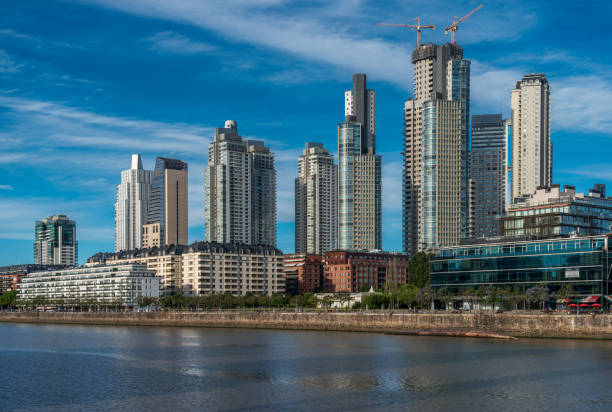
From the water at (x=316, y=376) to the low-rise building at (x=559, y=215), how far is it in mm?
68725

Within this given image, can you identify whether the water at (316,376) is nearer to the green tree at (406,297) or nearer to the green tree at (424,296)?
the green tree at (424,296)

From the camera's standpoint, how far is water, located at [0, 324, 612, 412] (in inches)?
2506

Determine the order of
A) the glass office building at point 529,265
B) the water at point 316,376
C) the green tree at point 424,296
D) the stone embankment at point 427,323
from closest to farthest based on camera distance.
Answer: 1. the water at point 316,376
2. the stone embankment at point 427,323
3. the glass office building at point 529,265
4. the green tree at point 424,296

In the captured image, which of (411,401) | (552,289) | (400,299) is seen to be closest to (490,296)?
(552,289)

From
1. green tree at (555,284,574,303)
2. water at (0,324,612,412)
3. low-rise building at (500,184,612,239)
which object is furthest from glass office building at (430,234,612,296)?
water at (0,324,612,412)

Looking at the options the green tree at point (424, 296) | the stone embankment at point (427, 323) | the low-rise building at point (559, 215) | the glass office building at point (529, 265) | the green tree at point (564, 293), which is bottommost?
the stone embankment at point (427, 323)

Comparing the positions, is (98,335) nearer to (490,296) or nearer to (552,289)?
(490,296)

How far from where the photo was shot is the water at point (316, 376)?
63656 mm

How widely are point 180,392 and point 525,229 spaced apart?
130 meters

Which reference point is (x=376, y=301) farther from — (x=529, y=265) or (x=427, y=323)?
(x=427, y=323)

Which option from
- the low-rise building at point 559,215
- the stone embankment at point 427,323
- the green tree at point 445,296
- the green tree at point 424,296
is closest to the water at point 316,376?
the stone embankment at point 427,323

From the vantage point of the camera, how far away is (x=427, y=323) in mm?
135750

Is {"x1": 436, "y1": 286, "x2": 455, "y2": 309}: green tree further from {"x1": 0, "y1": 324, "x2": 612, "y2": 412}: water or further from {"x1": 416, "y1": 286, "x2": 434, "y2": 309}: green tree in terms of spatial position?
{"x1": 0, "y1": 324, "x2": 612, "y2": 412}: water

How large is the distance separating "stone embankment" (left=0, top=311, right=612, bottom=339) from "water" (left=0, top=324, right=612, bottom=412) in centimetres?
489
